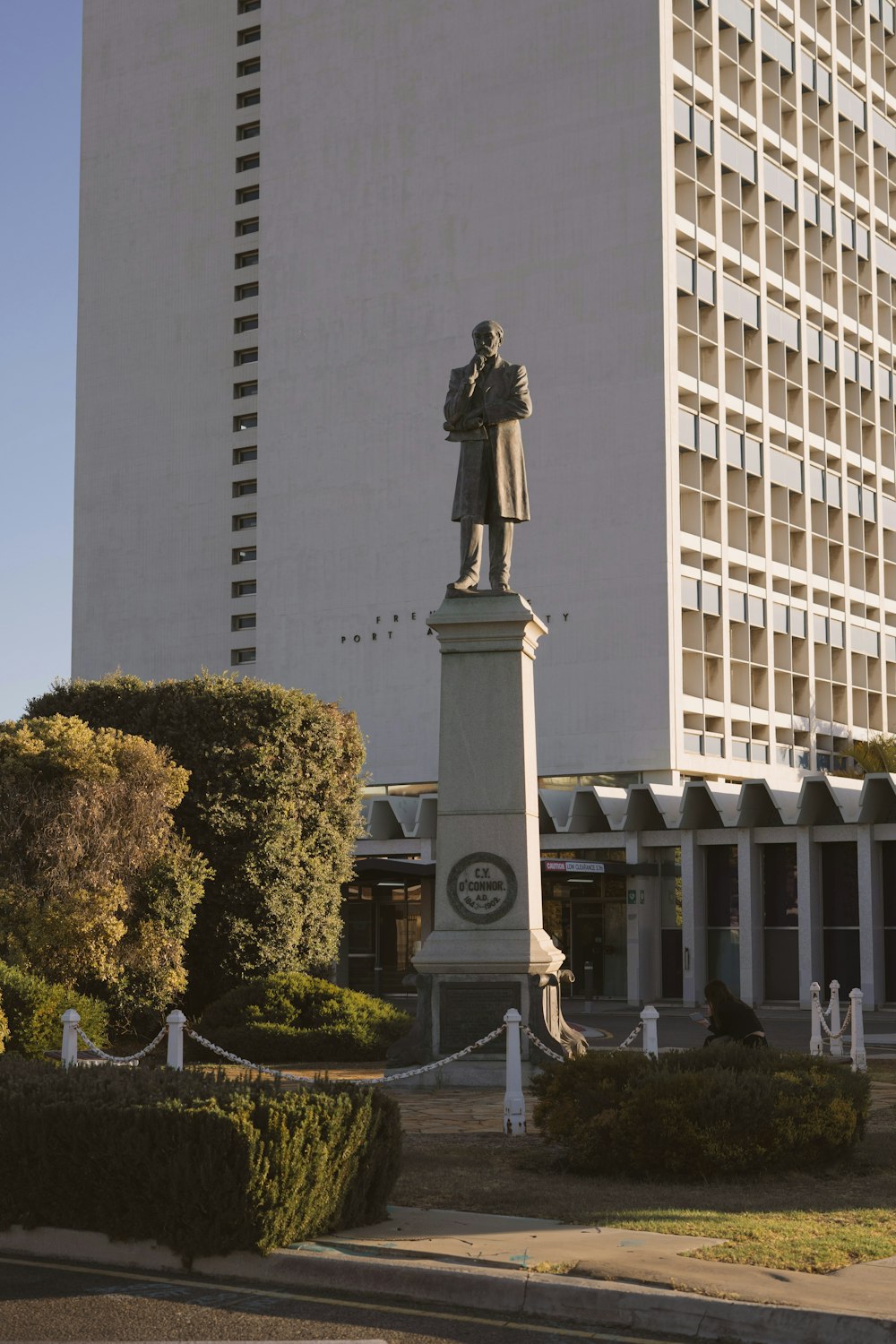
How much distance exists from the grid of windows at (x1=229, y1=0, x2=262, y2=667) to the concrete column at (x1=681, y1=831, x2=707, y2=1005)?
2339cm

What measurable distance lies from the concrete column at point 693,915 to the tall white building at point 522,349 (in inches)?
225

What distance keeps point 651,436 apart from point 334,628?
1438 cm

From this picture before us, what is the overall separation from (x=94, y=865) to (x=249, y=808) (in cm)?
385

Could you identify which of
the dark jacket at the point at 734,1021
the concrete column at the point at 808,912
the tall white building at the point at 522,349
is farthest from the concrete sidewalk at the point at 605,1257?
the tall white building at the point at 522,349

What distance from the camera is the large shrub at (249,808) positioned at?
1177 inches

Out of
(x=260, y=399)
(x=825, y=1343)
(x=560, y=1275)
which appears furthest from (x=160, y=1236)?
(x=260, y=399)

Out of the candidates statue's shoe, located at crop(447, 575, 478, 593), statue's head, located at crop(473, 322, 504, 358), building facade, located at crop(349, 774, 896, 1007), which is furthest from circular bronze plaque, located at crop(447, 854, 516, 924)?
building facade, located at crop(349, 774, 896, 1007)

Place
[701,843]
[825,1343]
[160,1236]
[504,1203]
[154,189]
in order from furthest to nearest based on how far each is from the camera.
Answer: [154,189]
[701,843]
[504,1203]
[160,1236]
[825,1343]

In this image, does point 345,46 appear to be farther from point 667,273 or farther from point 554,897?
point 554,897

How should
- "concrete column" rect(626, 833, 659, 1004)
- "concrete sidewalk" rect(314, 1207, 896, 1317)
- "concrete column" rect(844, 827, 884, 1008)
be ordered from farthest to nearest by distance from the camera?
"concrete column" rect(626, 833, 659, 1004), "concrete column" rect(844, 827, 884, 1008), "concrete sidewalk" rect(314, 1207, 896, 1317)

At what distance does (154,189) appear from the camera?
70.8 m

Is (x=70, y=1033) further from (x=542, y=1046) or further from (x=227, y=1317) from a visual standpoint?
(x=227, y=1317)

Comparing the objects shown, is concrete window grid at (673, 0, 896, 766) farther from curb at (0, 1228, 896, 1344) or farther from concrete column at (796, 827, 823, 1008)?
curb at (0, 1228, 896, 1344)

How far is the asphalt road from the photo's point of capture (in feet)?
25.4
